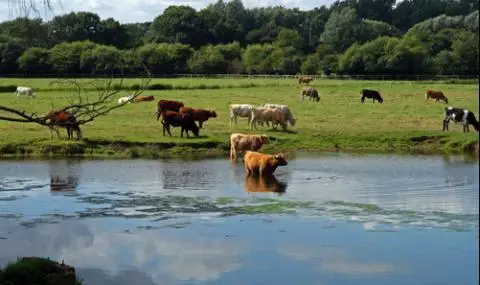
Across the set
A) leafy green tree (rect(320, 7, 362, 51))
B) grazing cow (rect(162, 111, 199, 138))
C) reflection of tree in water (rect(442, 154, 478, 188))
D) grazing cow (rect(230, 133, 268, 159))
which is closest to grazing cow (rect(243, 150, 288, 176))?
grazing cow (rect(230, 133, 268, 159))

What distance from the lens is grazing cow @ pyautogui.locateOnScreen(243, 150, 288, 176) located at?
2244 centimetres

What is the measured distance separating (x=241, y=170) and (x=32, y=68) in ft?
102

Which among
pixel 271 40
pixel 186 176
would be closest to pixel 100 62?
pixel 186 176

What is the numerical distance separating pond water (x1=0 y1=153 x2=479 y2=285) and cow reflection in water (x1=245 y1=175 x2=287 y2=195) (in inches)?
2.4

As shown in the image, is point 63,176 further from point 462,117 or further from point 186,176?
point 462,117

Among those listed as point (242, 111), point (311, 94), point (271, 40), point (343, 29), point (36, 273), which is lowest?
point (36, 273)

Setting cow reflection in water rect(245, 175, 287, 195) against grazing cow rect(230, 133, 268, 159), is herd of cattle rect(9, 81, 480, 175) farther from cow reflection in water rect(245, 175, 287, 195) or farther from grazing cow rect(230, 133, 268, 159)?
cow reflection in water rect(245, 175, 287, 195)

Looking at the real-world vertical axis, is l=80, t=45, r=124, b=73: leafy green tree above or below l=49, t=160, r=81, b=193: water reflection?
above

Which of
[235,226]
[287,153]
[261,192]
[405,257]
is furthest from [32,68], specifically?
[405,257]

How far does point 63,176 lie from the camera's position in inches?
934

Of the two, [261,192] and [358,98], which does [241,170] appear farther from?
[358,98]

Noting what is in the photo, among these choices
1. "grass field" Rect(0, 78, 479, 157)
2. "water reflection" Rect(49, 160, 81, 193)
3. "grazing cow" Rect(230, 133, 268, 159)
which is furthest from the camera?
"grass field" Rect(0, 78, 479, 157)

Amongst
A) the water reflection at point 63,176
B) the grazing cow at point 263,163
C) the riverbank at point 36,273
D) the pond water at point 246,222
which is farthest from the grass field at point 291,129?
the riverbank at point 36,273

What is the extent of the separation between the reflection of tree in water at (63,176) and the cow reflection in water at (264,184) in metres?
4.58
